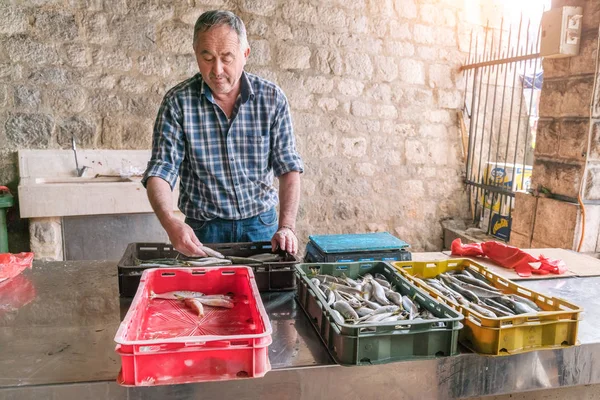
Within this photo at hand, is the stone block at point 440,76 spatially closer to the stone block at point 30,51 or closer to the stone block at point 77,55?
the stone block at point 77,55

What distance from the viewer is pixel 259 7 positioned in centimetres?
489

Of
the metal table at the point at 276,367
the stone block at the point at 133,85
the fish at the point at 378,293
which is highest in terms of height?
the stone block at the point at 133,85

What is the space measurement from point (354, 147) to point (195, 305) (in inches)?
157

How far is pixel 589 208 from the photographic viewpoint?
139 inches

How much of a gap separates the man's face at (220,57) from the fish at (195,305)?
1290 mm

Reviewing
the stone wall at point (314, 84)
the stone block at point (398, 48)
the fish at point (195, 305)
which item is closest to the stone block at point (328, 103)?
the stone wall at point (314, 84)

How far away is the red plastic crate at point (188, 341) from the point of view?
1.34 metres

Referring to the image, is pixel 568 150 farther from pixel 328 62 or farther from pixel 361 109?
pixel 328 62

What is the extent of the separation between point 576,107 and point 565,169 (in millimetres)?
487

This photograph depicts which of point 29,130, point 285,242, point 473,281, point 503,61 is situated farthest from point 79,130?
point 503,61

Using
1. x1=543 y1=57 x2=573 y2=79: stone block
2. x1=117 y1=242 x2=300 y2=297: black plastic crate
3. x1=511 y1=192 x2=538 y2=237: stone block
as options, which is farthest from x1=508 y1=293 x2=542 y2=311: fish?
x1=543 y1=57 x2=573 y2=79: stone block

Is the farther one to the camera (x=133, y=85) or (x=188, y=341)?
(x=133, y=85)

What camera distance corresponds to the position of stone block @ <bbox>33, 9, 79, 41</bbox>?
4.25 metres

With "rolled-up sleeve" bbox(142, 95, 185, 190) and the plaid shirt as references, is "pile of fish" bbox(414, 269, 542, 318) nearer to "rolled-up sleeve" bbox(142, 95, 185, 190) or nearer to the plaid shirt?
the plaid shirt
